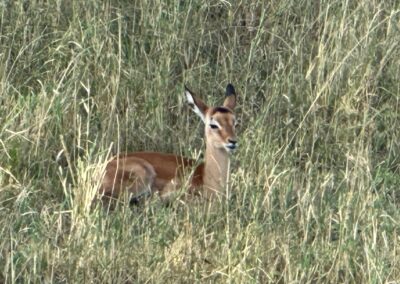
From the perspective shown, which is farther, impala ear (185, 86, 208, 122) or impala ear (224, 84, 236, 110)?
impala ear (224, 84, 236, 110)

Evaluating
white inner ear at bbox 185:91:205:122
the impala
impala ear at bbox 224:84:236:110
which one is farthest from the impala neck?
impala ear at bbox 224:84:236:110

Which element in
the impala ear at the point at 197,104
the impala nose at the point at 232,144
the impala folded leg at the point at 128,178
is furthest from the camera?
the impala ear at the point at 197,104

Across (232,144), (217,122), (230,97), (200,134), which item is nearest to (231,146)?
(232,144)

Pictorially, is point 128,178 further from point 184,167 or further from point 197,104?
point 197,104

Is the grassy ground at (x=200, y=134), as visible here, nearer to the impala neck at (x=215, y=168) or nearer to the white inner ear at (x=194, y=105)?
the impala neck at (x=215, y=168)

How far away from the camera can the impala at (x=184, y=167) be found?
7797 mm

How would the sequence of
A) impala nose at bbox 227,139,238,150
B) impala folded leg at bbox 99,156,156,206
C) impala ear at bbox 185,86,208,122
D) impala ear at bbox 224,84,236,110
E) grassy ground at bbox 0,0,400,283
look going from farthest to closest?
1. impala ear at bbox 224,84,236,110
2. impala ear at bbox 185,86,208,122
3. impala nose at bbox 227,139,238,150
4. impala folded leg at bbox 99,156,156,206
5. grassy ground at bbox 0,0,400,283

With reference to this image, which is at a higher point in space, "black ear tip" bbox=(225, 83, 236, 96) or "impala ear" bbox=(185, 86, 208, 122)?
"black ear tip" bbox=(225, 83, 236, 96)

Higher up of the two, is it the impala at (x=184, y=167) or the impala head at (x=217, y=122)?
the impala head at (x=217, y=122)

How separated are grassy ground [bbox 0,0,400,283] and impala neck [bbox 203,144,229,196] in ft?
0.28

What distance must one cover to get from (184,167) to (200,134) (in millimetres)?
757

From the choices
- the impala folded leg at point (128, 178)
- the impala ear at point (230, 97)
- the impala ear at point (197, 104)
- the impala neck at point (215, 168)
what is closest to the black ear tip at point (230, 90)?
the impala ear at point (230, 97)

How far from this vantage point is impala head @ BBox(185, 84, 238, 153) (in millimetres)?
8086

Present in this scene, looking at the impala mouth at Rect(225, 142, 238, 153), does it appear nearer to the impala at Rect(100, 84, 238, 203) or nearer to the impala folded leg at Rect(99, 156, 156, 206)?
the impala at Rect(100, 84, 238, 203)
